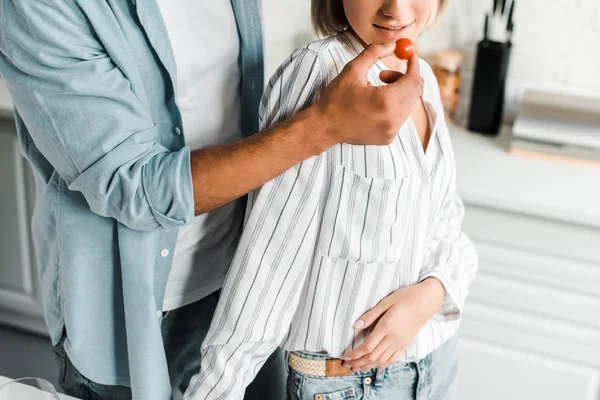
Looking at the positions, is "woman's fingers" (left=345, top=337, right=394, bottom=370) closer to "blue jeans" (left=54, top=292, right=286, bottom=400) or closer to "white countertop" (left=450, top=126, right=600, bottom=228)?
"blue jeans" (left=54, top=292, right=286, bottom=400)

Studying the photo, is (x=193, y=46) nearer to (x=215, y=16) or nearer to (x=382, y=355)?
(x=215, y=16)

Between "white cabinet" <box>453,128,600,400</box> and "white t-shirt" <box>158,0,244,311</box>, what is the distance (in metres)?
0.63

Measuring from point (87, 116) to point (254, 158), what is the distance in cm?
20

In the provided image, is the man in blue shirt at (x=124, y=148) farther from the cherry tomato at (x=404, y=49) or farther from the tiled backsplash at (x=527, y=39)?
the tiled backsplash at (x=527, y=39)

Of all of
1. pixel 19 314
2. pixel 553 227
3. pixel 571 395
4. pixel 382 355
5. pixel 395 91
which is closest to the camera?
pixel 395 91

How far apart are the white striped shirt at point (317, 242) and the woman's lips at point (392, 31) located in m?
0.05

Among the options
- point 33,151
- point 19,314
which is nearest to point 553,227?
point 33,151

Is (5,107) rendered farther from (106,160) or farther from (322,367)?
(322,367)

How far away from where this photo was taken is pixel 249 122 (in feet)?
3.75

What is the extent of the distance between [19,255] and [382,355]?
4.57ft

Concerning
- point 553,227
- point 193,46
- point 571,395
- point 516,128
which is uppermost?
point 193,46

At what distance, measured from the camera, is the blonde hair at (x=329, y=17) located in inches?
38.2

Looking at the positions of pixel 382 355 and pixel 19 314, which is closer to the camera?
pixel 382 355

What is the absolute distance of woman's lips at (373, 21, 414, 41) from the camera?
0.90 meters
